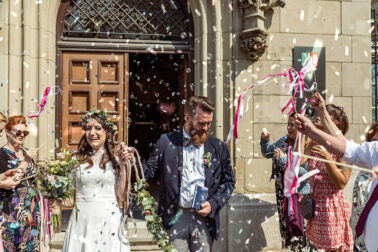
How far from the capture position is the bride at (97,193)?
3.76 meters

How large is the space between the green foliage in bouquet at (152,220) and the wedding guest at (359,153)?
A: 5.03 feet

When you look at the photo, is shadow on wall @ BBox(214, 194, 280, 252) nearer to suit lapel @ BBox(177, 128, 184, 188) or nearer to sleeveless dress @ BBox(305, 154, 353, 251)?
sleeveless dress @ BBox(305, 154, 353, 251)

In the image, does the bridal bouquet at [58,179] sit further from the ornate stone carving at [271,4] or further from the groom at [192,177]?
the ornate stone carving at [271,4]

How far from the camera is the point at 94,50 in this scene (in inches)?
262

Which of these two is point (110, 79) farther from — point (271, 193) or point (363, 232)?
point (363, 232)

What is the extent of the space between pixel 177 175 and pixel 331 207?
64.3 inches

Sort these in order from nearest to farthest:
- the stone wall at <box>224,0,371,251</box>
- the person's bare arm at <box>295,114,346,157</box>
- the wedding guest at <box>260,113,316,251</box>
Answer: the person's bare arm at <box>295,114,346,157</box>
the wedding guest at <box>260,113,316,251</box>
the stone wall at <box>224,0,371,251</box>

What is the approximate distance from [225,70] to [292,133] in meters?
2.05

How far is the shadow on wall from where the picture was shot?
6.14m

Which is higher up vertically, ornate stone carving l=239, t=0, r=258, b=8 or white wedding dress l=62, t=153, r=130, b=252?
ornate stone carving l=239, t=0, r=258, b=8

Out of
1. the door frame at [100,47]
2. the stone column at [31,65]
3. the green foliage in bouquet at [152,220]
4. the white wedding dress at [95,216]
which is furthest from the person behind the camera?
the door frame at [100,47]

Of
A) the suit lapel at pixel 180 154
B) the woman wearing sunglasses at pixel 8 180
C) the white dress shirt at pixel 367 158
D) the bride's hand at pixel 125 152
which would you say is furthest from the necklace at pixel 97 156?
the white dress shirt at pixel 367 158

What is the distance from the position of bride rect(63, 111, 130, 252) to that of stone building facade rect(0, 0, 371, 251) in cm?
244

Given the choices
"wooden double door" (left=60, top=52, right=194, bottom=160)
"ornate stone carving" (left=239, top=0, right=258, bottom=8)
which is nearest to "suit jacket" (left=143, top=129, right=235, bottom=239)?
"wooden double door" (left=60, top=52, right=194, bottom=160)
